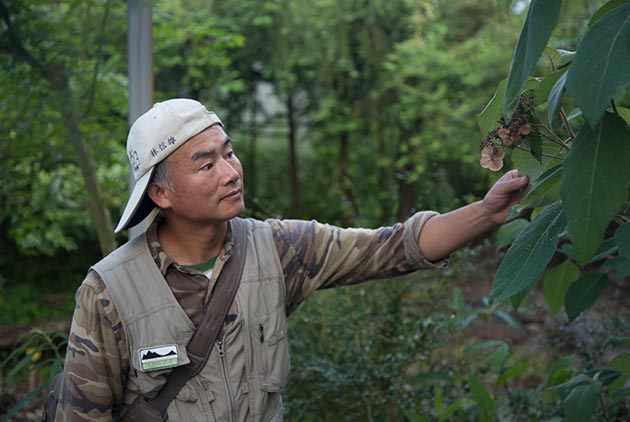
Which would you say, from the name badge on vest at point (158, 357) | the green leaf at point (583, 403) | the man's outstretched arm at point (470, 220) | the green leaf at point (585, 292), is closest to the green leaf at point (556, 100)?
the man's outstretched arm at point (470, 220)

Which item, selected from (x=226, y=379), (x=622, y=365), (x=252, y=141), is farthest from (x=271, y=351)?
(x=252, y=141)

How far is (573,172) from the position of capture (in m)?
1.45

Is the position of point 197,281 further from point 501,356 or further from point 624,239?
point 501,356

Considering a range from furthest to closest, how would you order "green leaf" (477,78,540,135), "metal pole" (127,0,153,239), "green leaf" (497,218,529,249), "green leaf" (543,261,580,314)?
"metal pole" (127,0,153,239), "green leaf" (543,261,580,314), "green leaf" (497,218,529,249), "green leaf" (477,78,540,135)

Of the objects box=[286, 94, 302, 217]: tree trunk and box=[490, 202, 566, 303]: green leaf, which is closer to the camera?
box=[490, 202, 566, 303]: green leaf

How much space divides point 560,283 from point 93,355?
4.67 feet

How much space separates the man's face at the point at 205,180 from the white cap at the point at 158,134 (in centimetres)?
3

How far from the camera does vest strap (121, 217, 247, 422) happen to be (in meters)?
2.16

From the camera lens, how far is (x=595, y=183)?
144 cm

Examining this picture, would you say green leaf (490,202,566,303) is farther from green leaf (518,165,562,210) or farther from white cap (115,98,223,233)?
white cap (115,98,223,233)

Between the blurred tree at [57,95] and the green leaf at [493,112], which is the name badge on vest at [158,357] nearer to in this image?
the green leaf at [493,112]

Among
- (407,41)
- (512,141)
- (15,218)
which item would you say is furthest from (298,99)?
(512,141)

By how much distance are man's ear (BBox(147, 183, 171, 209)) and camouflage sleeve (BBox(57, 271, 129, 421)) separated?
10.0 inches

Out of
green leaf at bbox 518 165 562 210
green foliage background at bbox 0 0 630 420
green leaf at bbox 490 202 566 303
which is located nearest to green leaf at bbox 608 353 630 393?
green foliage background at bbox 0 0 630 420
